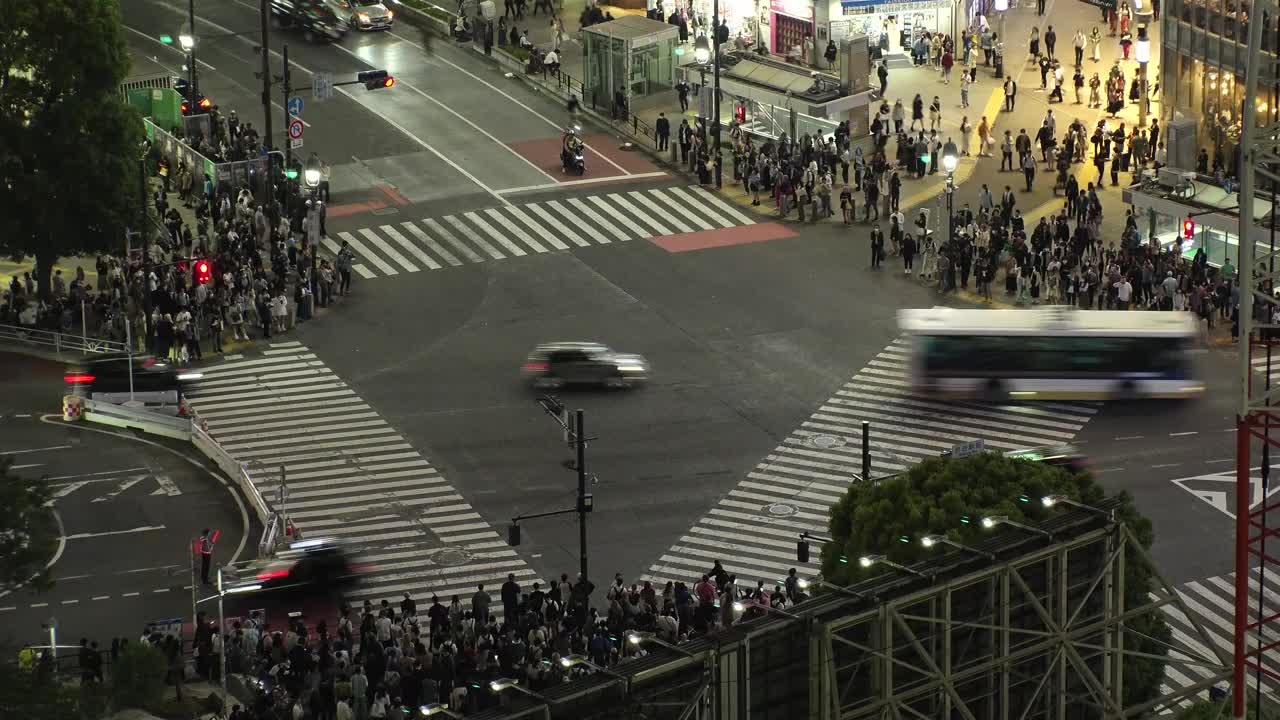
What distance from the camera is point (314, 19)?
106000mm

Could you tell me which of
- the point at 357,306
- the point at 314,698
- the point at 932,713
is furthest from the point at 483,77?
the point at 932,713

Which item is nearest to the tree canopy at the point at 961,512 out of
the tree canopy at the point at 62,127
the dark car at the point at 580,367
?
the dark car at the point at 580,367

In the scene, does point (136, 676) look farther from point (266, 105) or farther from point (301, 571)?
point (266, 105)

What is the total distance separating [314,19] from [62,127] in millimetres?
31158

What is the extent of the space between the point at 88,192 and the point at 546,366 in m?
17.9

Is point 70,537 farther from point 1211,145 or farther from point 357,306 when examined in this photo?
point 1211,145

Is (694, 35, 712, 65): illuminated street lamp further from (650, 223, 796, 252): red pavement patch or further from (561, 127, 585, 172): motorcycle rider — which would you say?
(650, 223, 796, 252): red pavement patch

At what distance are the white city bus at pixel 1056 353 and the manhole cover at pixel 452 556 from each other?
1662 centimetres

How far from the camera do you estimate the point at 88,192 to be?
252 feet

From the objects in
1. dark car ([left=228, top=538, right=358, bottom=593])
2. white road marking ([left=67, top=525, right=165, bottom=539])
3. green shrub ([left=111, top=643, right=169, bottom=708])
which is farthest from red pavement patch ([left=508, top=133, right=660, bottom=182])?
green shrub ([left=111, top=643, right=169, bottom=708])

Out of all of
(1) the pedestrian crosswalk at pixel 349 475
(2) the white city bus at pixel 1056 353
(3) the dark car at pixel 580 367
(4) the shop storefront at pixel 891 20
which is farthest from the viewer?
(4) the shop storefront at pixel 891 20

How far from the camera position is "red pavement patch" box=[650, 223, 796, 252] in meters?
84.4

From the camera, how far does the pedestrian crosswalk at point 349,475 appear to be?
60.6 metres

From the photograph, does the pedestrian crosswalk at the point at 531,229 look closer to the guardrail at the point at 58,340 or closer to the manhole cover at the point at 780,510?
the guardrail at the point at 58,340
